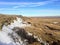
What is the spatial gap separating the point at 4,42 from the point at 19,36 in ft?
4.88

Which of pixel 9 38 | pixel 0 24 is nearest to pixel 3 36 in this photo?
pixel 9 38

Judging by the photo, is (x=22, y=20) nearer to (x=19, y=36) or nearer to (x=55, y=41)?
(x=19, y=36)

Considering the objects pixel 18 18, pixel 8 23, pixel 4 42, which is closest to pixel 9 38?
pixel 4 42

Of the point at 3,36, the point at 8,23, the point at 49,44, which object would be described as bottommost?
the point at 49,44

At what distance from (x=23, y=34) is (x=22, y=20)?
2.62 meters

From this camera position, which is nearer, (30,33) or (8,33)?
(8,33)

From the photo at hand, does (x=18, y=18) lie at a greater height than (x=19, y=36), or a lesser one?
greater

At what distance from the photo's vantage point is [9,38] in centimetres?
1441

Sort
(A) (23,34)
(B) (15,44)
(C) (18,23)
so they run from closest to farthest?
(B) (15,44)
(A) (23,34)
(C) (18,23)

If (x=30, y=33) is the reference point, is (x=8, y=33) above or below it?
above

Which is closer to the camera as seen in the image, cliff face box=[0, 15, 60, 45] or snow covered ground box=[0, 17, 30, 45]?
snow covered ground box=[0, 17, 30, 45]

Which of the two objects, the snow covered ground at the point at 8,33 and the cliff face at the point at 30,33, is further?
the cliff face at the point at 30,33

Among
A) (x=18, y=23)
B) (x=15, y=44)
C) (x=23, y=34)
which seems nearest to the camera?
(x=15, y=44)

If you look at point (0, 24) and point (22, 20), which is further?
point (22, 20)
